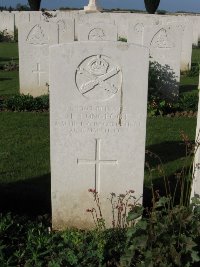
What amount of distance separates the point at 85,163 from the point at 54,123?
1.54ft

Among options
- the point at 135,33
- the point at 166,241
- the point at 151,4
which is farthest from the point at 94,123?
the point at 151,4

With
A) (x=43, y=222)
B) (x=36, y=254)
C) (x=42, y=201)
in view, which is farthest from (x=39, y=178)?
(x=36, y=254)

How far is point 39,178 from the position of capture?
5352mm

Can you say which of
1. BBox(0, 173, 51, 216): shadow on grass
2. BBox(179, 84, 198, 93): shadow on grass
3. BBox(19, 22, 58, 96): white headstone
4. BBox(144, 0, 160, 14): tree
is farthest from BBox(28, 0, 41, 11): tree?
BBox(0, 173, 51, 216): shadow on grass

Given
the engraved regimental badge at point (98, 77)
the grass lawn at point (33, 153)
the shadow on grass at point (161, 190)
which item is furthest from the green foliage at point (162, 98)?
the engraved regimental badge at point (98, 77)

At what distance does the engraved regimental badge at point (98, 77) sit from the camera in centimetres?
374

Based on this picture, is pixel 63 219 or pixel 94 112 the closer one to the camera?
pixel 94 112

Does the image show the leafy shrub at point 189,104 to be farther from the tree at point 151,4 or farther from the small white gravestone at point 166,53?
the tree at point 151,4

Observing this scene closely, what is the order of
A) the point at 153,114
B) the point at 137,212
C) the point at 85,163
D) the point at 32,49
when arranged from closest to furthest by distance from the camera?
the point at 137,212
the point at 85,163
the point at 153,114
the point at 32,49

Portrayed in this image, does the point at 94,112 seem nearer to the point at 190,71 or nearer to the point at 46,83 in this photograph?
the point at 46,83

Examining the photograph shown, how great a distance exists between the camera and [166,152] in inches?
251

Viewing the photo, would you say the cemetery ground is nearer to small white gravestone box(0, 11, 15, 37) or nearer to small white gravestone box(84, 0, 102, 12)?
small white gravestone box(84, 0, 102, 12)

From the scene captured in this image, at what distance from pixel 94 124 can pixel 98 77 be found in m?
0.41

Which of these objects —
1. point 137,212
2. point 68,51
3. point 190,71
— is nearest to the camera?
point 137,212
